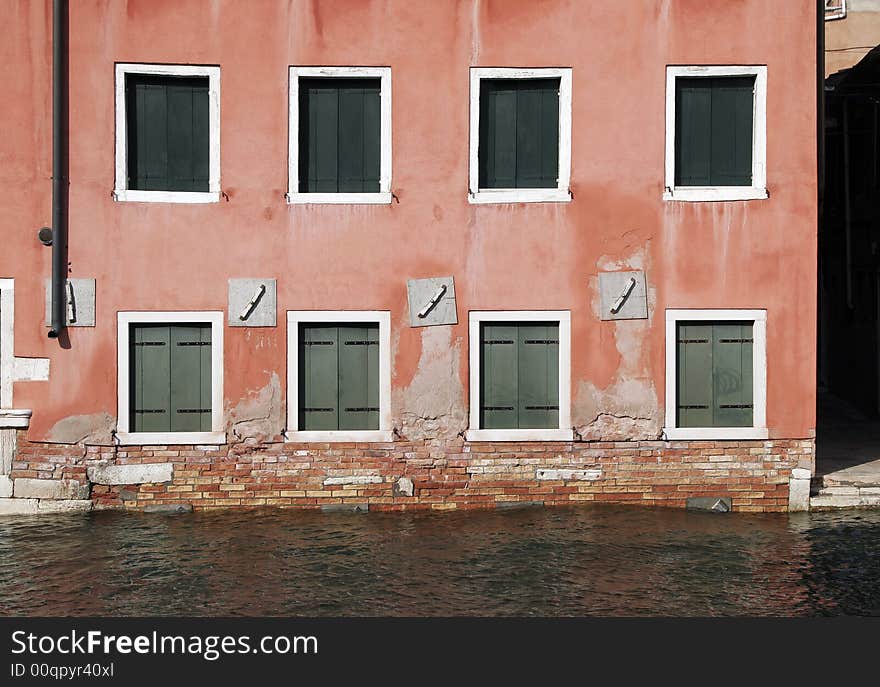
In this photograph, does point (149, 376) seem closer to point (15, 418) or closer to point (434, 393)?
point (15, 418)

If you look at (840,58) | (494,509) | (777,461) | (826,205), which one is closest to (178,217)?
(494,509)

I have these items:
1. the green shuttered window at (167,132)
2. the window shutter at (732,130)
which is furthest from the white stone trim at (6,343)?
the window shutter at (732,130)

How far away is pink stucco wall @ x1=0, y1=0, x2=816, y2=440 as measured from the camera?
10156 millimetres

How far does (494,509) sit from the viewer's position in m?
10.3

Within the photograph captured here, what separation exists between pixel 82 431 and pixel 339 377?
8.81 ft

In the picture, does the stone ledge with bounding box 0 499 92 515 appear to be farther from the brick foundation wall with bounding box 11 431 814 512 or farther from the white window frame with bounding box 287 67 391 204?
the white window frame with bounding box 287 67 391 204

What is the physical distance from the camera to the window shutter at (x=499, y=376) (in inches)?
413

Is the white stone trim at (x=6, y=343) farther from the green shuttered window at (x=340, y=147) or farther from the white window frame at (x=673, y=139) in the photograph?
the white window frame at (x=673, y=139)

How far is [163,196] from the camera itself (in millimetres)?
10242

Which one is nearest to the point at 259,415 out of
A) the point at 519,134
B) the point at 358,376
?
the point at 358,376

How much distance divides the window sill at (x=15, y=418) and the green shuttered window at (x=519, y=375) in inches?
184

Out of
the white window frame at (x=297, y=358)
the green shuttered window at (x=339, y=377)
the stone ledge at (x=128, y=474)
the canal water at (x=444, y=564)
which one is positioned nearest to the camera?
the canal water at (x=444, y=564)

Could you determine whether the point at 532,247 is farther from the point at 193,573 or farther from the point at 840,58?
the point at 840,58

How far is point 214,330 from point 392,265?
1966 mm
